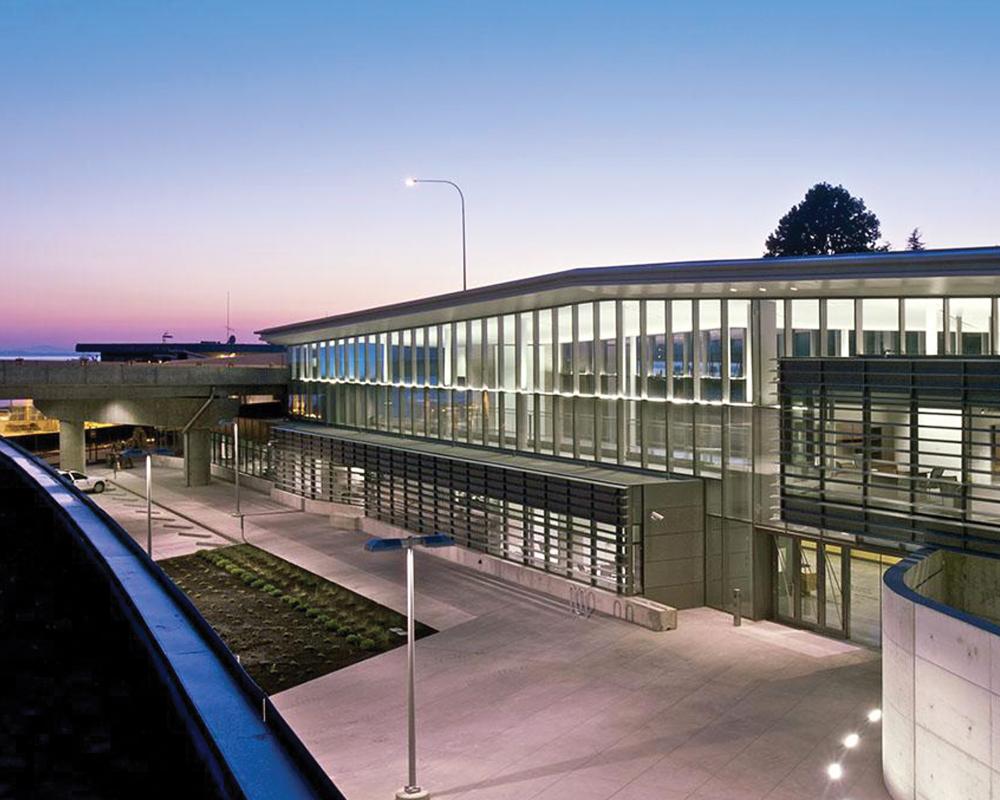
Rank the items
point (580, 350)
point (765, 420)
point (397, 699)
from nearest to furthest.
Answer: point (397, 699) < point (765, 420) < point (580, 350)

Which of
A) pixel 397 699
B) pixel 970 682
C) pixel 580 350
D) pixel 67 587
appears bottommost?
pixel 397 699

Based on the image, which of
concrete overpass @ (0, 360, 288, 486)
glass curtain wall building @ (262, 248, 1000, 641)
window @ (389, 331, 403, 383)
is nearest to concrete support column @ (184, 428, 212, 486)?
concrete overpass @ (0, 360, 288, 486)

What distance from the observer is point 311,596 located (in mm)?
28109

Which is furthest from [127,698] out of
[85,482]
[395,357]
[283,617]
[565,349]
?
[85,482]

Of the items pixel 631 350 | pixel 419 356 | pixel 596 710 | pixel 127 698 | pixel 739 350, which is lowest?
pixel 596 710

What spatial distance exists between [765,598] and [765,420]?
15.5 ft

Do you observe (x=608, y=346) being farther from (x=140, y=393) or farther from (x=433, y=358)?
(x=140, y=393)

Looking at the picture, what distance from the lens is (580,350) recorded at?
3088 centimetres

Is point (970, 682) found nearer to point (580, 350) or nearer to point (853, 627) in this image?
point (853, 627)

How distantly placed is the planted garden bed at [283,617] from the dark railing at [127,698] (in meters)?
13.4

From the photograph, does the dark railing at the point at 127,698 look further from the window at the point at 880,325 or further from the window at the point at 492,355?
the window at the point at 492,355

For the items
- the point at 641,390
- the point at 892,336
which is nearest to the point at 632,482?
the point at 641,390

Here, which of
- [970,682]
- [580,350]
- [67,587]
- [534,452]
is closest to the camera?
[67,587]

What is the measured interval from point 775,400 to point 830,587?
4927 mm
